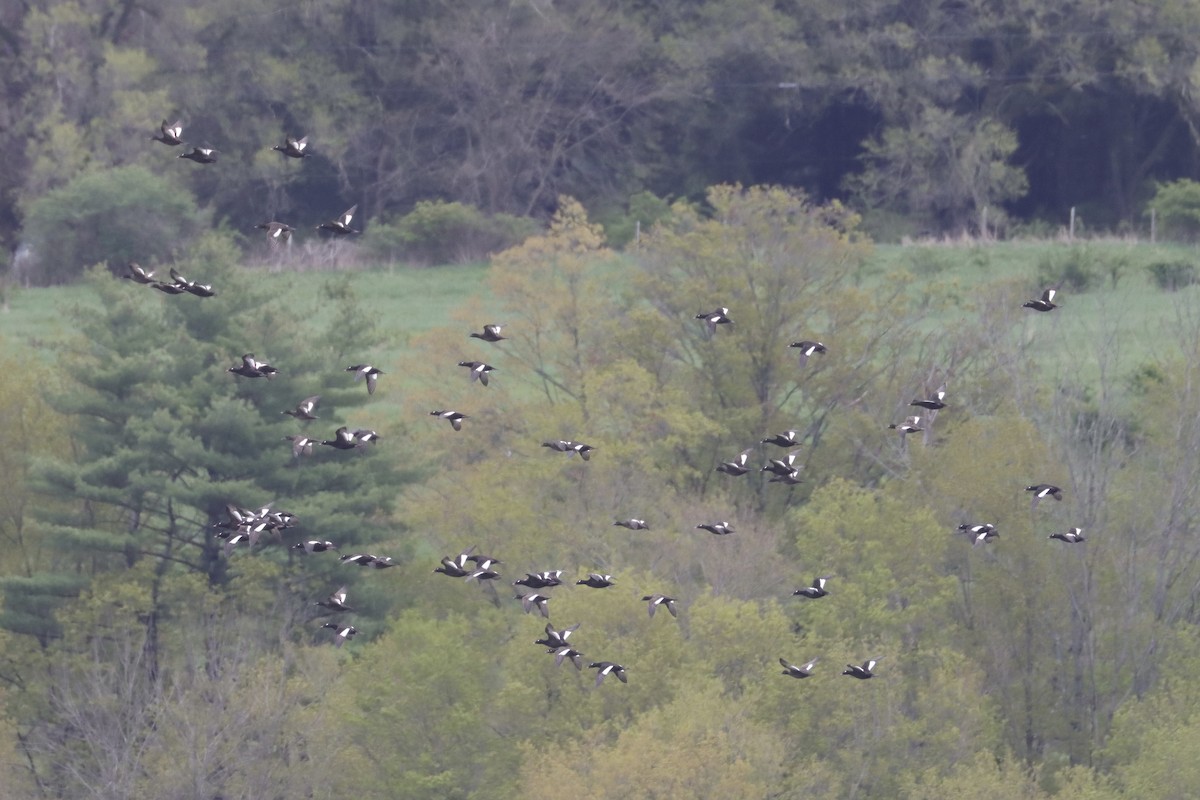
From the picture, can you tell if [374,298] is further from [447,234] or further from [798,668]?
[798,668]

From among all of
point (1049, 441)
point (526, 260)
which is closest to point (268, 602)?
point (526, 260)

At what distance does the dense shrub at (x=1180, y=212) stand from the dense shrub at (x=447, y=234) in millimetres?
20016

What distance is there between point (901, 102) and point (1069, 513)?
38.0m

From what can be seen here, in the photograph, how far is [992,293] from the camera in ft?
189

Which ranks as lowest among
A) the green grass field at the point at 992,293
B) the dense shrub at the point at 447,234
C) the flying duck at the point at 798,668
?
the dense shrub at the point at 447,234

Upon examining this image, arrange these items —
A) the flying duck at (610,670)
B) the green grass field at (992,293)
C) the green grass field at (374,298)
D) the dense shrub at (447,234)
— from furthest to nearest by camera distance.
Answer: the dense shrub at (447,234) < the green grass field at (374,298) < the green grass field at (992,293) < the flying duck at (610,670)

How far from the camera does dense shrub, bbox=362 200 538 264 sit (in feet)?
267

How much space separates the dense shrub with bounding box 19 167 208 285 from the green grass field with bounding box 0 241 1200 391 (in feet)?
8.11

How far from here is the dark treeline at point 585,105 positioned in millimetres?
84938

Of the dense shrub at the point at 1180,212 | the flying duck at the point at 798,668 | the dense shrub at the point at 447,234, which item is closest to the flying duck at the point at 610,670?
the flying duck at the point at 798,668

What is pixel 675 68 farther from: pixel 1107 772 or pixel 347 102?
pixel 1107 772

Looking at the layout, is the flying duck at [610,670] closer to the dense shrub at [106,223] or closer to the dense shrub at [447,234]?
the dense shrub at [447,234]

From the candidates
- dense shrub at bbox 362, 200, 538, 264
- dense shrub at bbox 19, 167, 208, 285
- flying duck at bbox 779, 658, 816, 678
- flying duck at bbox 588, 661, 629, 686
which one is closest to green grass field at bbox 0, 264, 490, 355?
dense shrub at bbox 362, 200, 538, 264

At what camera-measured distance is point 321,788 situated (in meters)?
45.1
